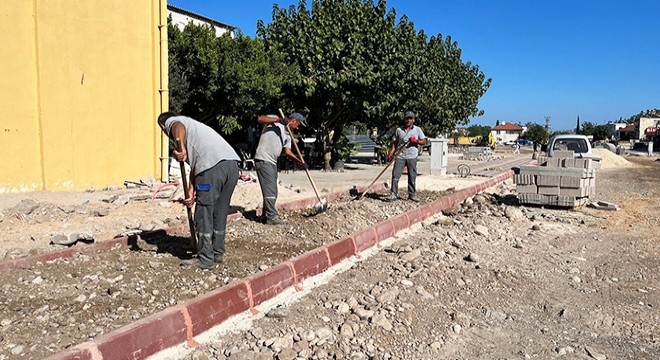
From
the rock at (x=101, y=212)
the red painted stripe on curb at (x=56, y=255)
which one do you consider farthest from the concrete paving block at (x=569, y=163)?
the rock at (x=101, y=212)

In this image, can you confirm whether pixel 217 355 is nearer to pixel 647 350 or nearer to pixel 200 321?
pixel 200 321

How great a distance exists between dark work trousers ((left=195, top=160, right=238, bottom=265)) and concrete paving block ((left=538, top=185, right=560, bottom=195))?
674 centimetres

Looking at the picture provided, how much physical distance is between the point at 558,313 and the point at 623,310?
585mm

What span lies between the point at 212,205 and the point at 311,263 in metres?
1.09

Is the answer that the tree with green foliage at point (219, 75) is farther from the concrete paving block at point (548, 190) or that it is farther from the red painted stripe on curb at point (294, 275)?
the red painted stripe on curb at point (294, 275)

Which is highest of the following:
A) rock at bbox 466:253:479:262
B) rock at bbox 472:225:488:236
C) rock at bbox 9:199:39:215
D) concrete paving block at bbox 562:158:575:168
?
concrete paving block at bbox 562:158:575:168

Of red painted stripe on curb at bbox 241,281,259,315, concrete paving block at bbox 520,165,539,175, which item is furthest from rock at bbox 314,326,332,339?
concrete paving block at bbox 520,165,539,175

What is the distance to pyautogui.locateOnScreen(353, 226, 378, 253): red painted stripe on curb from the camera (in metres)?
5.76

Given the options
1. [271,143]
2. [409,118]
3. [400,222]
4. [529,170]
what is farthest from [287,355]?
[529,170]

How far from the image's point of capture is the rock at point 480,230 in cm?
693

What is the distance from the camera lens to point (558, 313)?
404cm

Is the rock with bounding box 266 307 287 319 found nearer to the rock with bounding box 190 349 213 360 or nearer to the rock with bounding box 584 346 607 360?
the rock with bounding box 190 349 213 360

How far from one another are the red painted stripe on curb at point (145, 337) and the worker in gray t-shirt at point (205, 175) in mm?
1141

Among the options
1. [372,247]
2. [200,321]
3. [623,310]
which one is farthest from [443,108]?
[200,321]
